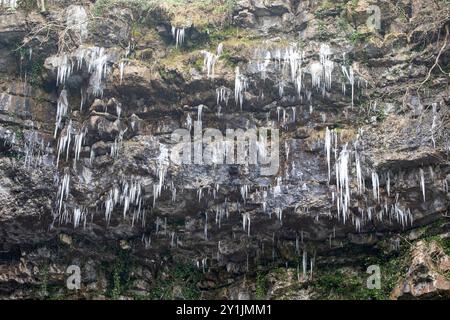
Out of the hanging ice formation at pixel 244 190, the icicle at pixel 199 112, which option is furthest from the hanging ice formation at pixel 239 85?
the hanging ice formation at pixel 244 190

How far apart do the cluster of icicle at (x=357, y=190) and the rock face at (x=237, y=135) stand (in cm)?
3

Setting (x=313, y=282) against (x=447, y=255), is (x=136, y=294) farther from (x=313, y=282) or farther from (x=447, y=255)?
(x=447, y=255)

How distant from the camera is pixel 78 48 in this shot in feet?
43.1

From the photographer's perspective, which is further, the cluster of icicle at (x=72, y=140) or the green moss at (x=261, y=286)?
the green moss at (x=261, y=286)

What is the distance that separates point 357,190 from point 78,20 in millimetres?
8195

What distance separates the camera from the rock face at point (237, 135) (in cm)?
1281

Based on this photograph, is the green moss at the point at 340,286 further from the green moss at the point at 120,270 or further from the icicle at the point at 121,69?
the icicle at the point at 121,69

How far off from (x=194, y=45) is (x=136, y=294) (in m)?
6.86

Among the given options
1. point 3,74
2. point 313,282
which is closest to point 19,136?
point 3,74

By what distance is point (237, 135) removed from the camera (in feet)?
43.8

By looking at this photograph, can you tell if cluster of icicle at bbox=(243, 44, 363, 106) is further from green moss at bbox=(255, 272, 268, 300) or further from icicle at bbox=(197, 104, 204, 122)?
green moss at bbox=(255, 272, 268, 300)

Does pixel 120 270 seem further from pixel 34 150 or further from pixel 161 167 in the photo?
pixel 34 150

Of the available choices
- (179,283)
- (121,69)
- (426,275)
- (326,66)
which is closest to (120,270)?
(179,283)

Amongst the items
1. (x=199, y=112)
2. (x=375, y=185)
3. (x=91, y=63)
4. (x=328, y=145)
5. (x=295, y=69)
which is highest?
(x=91, y=63)
